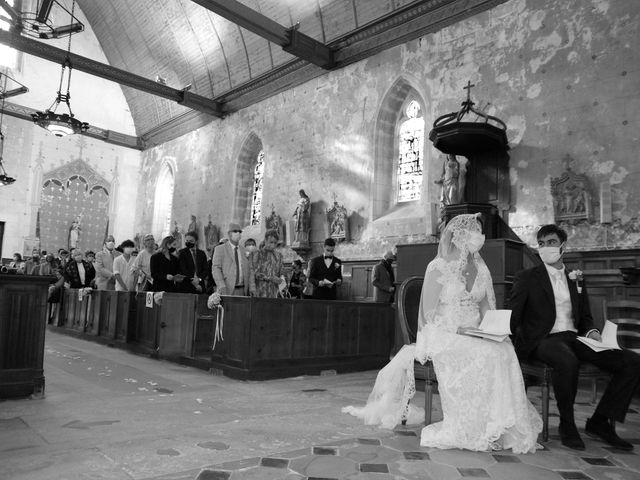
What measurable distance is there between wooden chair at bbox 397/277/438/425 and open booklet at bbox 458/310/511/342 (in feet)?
1.31

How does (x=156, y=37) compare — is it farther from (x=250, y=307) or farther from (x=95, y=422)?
(x=95, y=422)

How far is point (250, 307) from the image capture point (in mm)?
5727

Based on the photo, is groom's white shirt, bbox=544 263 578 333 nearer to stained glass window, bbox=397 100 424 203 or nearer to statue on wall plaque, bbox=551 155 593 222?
statue on wall plaque, bbox=551 155 593 222

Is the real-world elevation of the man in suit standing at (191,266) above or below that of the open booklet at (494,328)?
above

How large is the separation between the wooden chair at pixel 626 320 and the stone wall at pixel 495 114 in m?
1.73

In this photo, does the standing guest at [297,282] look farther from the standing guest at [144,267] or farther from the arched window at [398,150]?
the standing guest at [144,267]

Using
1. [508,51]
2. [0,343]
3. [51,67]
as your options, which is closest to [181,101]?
[51,67]

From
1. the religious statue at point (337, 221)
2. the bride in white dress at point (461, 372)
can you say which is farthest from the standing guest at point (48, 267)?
the bride in white dress at point (461, 372)

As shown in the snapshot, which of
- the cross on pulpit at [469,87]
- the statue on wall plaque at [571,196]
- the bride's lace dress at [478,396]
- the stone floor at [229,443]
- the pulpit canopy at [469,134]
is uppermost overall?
the cross on pulpit at [469,87]

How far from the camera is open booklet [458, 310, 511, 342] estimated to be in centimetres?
347

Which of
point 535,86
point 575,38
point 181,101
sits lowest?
point 535,86

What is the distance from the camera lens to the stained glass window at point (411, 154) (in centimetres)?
1115

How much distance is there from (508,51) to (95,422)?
863cm

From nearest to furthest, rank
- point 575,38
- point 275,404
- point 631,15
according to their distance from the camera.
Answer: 1. point 275,404
2. point 631,15
3. point 575,38
